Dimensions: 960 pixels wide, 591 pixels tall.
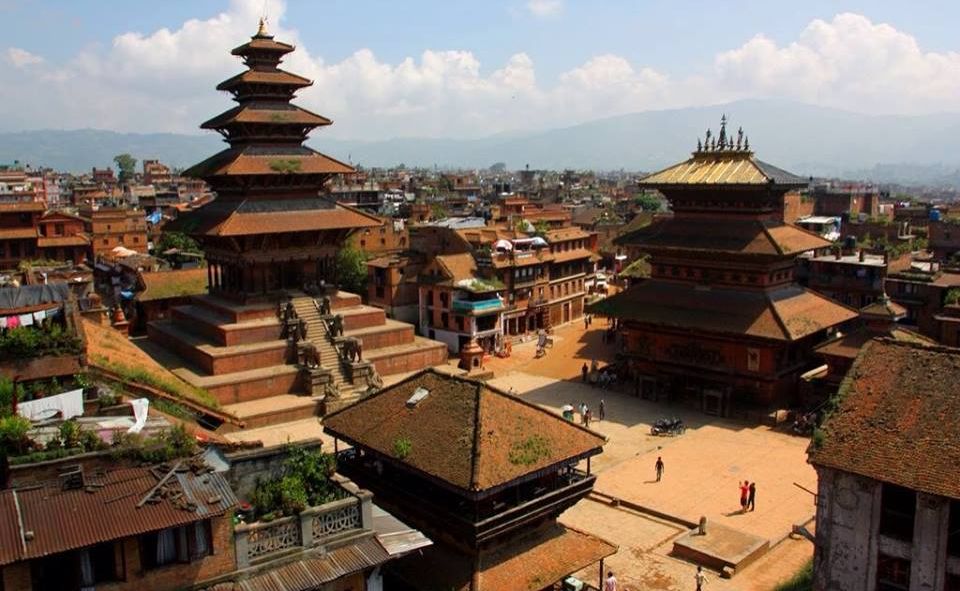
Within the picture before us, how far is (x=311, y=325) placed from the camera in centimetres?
4275

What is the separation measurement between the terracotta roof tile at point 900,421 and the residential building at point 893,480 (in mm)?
22

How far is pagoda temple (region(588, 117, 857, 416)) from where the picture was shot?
133ft

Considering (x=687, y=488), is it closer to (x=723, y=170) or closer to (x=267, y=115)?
(x=723, y=170)

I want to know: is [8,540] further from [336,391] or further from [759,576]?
[336,391]

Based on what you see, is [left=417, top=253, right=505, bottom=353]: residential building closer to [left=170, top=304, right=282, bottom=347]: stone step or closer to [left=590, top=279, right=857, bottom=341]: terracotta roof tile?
[left=590, top=279, right=857, bottom=341]: terracotta roof tile

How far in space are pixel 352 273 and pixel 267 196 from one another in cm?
2088

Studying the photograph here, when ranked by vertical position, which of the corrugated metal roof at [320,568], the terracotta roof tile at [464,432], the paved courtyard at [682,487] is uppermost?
the terracotta roof tile at [464,432]

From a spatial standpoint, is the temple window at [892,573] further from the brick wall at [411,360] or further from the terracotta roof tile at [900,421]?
the brick wall at [411,360]

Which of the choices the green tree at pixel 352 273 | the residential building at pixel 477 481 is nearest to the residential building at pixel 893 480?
the residential building at pixel 477 481

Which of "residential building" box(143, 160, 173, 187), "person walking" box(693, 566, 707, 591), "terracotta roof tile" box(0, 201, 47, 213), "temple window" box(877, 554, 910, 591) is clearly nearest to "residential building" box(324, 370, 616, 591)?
"person walking" box(693, 566, 707, 591)

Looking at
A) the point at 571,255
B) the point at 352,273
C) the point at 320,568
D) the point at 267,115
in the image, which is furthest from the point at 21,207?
the point at 320,568

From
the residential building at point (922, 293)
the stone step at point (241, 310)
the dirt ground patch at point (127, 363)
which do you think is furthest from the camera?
the residential building at point (922, 293)

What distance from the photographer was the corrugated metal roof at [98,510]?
12102 mm

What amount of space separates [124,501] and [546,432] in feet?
32.3
